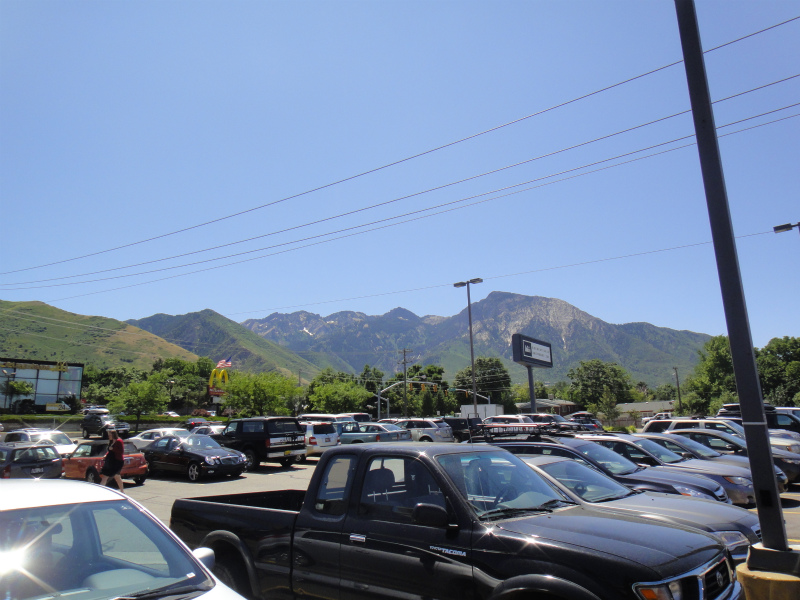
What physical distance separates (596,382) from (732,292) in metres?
124

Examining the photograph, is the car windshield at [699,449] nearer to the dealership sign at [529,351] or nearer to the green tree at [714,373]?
the dealership sign at [529,351]

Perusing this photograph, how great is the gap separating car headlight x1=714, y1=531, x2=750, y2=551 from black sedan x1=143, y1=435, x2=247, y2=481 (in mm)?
15888

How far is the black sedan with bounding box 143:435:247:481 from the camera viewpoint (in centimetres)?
1827

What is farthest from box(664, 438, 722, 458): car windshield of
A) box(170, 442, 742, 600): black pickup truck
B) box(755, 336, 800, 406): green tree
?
box(755, 336, 800, 406): green tree

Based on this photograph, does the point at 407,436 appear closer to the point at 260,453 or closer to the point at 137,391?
the point at 260,453

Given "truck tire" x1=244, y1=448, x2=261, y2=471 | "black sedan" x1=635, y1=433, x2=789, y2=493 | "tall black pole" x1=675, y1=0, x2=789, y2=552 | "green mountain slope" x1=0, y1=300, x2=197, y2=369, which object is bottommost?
"truck tire" x1=244, y1=448, x2=261, y2=471

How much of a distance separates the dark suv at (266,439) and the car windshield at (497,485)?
57.3ft

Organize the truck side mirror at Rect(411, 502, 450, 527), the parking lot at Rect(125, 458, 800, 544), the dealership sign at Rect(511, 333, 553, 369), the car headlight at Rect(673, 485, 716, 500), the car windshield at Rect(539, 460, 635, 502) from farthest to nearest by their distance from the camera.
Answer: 1. the dealership sign at Rect(511, 333, 553, 369)
2. the parking lot at Rect(125, 458, 800, 544)
3. the car headlight at Rect(673, 485, 716, 500)
4. the car windshield at Rect(539, 460, 635, 502)
5. the truck side mirror at Rect(411, 502, 450, 527)

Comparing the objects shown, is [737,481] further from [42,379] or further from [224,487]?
[42,379]

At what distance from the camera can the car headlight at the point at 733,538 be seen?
595 cm

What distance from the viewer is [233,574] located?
17.0 feet

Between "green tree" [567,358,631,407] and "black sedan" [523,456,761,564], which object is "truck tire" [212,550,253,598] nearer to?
"black sedan" [523,456,761,564]

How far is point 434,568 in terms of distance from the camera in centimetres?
380

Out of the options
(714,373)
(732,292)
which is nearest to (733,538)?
(732,292)
